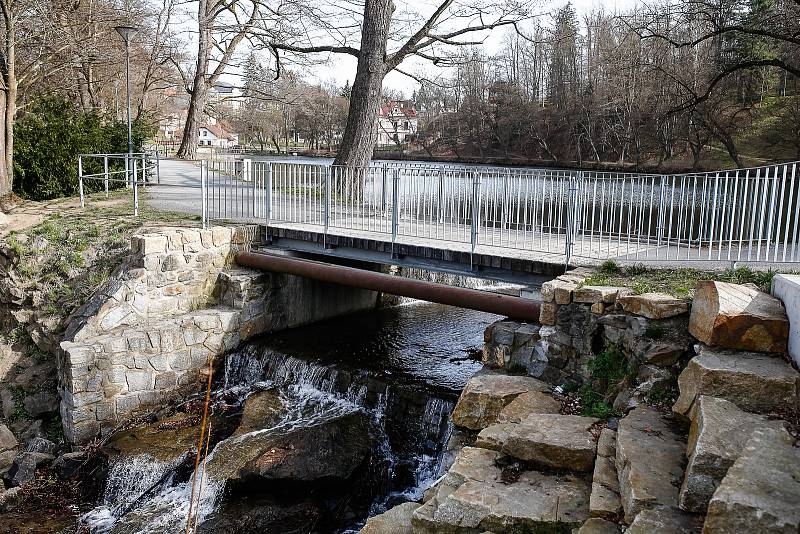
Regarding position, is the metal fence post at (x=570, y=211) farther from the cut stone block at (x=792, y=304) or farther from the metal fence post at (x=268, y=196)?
the metal fence post at (x=268, y=196)

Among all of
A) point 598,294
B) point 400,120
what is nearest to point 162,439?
point 598,294

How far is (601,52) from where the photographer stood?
153 ft

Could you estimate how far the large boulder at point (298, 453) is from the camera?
24.1 ft

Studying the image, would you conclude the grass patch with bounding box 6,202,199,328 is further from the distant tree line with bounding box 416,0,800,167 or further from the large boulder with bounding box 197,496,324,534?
the distant tree line with bounding box 416,0,800,167

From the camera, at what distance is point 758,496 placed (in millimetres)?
3262

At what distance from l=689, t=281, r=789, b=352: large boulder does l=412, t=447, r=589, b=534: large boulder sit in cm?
164

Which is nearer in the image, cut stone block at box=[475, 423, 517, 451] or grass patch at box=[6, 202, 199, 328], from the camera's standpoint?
cut stone block at box=[475, 423, 517, 451]

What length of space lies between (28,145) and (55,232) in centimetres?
734

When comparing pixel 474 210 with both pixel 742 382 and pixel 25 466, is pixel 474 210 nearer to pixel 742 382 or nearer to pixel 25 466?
pixel 742 382

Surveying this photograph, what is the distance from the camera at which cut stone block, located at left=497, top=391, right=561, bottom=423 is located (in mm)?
6113

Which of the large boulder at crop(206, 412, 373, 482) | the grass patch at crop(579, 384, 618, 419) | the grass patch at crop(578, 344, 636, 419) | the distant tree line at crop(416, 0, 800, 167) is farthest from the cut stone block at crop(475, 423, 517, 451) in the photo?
the distant tree line at crop(416, 0, 800, 167)

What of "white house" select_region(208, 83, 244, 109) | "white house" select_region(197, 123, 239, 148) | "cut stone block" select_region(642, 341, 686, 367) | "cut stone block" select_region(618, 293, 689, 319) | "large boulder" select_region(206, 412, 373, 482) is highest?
"white house" select_region(197, 123, 239, 148)

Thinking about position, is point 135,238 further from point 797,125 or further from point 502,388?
point 797,125

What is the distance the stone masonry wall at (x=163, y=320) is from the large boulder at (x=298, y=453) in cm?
158
